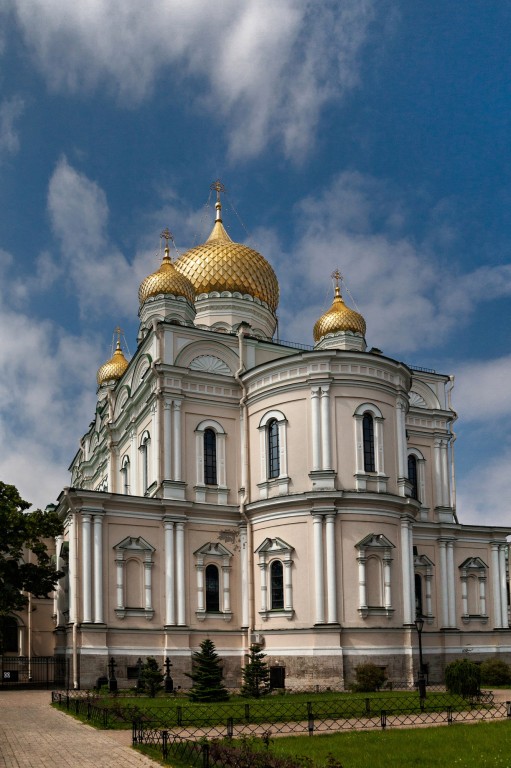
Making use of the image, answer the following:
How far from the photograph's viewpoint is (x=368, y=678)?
2628 centimetres

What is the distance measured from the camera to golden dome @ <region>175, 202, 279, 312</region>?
39000 millimetres

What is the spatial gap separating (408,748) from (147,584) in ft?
55.2

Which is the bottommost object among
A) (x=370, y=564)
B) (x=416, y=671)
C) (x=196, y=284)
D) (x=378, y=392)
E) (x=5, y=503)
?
(x=416, y=671)

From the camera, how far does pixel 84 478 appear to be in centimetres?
4706

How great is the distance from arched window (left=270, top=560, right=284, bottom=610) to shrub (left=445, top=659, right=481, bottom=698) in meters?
7.27

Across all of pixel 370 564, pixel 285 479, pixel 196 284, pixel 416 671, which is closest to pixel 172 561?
pixel 285 479

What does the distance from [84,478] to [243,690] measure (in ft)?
79.5

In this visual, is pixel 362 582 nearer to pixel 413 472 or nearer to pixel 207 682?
pixel 207 682

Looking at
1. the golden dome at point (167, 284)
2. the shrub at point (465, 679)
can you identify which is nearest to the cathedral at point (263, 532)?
the golden dome at point (167, 284)

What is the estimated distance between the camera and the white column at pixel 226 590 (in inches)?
1219

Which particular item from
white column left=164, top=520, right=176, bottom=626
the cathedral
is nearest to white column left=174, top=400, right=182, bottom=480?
the cathedral

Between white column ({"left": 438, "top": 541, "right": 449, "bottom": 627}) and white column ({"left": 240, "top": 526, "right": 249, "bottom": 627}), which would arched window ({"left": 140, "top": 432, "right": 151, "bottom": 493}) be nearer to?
white column ({"left": 240, "top": 526, "right": 249, "bottom": 627})

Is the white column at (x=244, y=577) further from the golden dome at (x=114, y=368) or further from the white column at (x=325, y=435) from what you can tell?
the golden dome at (x=114, y=368)

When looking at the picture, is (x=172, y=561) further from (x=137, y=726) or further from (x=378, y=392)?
(x=137, y=726)
